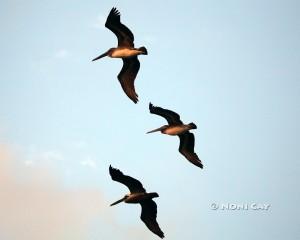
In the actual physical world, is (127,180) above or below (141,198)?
above

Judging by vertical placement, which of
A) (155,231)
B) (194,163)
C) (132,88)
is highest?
(132,88)

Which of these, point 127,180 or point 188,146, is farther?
point 188,146

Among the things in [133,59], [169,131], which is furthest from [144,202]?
[133,59]

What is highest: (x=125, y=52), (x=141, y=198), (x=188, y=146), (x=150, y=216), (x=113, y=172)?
(x=125, y=52)

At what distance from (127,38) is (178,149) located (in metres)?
4.47

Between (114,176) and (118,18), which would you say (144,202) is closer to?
(114,176)

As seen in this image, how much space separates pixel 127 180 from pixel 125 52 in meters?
4.58

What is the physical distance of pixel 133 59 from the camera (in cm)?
2875

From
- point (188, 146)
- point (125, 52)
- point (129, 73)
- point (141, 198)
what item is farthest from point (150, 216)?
point (125, 52)

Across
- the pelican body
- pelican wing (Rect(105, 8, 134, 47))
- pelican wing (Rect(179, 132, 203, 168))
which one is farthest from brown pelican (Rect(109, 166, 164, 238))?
pelican wing (Rect(105, 8, 134, 47))

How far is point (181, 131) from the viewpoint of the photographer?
94.7 feet

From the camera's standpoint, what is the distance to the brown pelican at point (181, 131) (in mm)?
28672

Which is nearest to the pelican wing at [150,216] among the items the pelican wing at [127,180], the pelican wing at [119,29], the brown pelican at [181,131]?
the pelican wing at [127,180]

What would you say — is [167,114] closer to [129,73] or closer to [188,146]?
[188,146]
